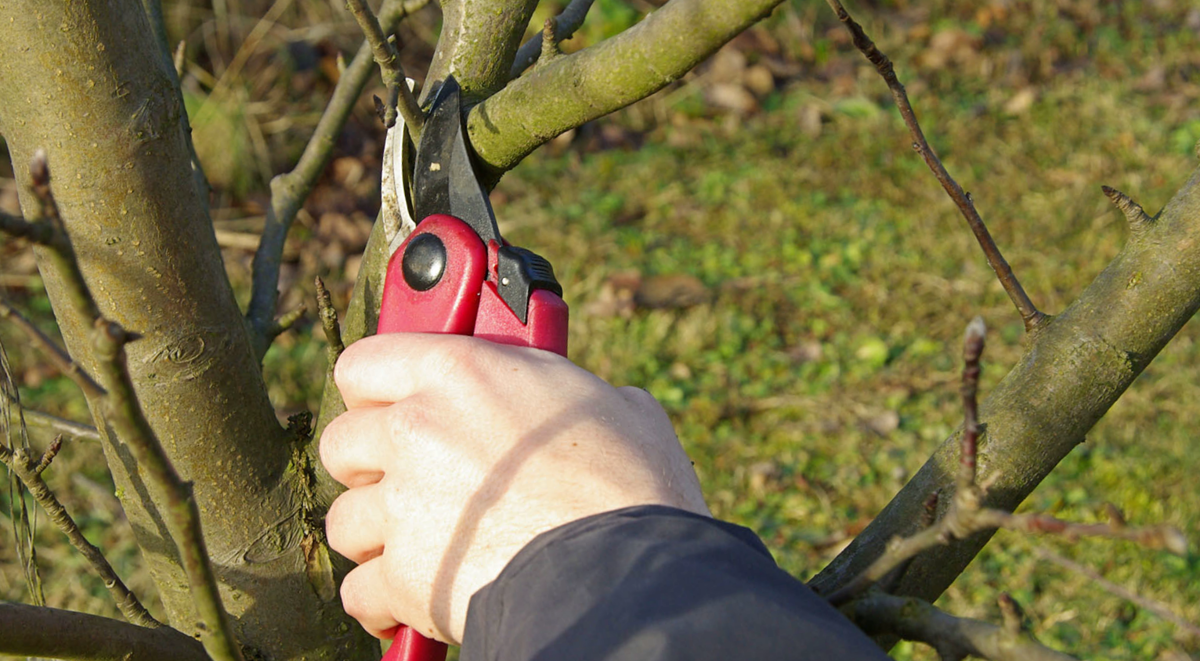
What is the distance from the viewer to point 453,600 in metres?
1.01

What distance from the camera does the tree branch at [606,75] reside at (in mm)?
984

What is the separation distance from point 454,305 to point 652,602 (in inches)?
21.8

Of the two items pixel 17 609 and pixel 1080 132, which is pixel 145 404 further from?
pixel 1080 132

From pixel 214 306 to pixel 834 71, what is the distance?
4574 mm

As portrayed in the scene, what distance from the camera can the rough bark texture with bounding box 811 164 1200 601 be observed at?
1119 mm

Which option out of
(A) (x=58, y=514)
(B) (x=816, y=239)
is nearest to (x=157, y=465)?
(A) (x=58, y=514)

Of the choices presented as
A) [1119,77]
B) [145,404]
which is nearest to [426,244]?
[145,404]

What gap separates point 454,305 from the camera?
1.26m

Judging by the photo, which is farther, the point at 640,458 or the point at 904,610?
the point at 640,458

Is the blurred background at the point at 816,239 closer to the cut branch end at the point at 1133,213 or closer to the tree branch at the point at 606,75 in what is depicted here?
the cut branch end at the point at 1133,213

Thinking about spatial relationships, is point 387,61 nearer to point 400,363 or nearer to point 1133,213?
point 400,363

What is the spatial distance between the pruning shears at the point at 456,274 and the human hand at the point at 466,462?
0.30 feet

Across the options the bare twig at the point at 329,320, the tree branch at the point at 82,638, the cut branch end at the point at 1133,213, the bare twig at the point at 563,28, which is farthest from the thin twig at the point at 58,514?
the cut branch end at the point at 1133,213

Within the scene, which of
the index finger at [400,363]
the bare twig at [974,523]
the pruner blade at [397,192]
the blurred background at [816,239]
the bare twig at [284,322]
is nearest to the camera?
the bare twig at [974,523]
